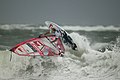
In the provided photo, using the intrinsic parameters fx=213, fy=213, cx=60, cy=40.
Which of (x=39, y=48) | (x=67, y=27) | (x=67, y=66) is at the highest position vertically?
(x=67, y=27)

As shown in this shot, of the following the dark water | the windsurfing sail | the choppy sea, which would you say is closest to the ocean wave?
the dark water

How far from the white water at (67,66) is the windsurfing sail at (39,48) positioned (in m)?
0.05

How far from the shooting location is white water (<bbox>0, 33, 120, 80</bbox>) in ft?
5.60

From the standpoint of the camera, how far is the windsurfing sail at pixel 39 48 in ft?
6.35

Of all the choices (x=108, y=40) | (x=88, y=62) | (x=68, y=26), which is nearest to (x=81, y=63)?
(x=88, y=62)

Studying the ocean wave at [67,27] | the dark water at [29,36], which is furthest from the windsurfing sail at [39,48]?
the ocean wave at [67,27]

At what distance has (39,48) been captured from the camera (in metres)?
1.95

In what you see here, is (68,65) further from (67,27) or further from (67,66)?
(67,27)

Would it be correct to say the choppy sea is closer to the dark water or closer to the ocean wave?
the dark water

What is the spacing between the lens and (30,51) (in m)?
1.94

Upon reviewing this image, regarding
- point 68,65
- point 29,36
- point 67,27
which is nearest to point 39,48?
point 68,65

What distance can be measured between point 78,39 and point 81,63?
1.18ft

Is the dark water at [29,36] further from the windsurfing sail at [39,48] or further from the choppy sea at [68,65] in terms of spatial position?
the windsurfing sail at [39,48]

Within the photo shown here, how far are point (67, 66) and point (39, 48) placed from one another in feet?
1.04
